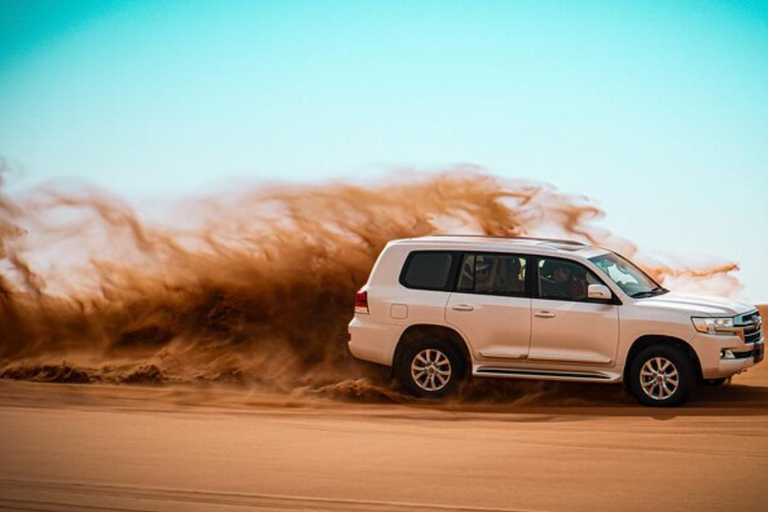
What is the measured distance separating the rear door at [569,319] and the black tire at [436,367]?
2.86 feet

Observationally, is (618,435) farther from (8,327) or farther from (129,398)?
(8,327)

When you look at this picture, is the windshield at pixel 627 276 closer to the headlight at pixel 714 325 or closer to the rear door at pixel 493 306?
the headlight at pixel 714 325

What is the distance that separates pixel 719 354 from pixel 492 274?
271 centimetres

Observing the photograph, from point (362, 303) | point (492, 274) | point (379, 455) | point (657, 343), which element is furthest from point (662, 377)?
point (379, 455)

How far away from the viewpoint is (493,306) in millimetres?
13672

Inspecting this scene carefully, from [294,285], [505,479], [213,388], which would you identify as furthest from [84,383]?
[505,479]

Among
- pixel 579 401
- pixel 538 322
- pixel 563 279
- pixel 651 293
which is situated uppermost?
pixel 563 279

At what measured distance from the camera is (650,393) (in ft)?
43.2

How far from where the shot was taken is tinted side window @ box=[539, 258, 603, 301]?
13547 millimetres

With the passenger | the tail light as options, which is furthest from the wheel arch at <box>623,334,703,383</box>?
the tail light

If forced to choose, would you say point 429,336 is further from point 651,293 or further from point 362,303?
point 651,293

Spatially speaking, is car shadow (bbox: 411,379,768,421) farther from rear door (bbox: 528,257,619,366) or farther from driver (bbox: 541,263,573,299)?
driver (bbox: 541,263,573,299)

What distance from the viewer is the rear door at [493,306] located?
535 inches

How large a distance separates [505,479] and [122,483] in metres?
2.82
